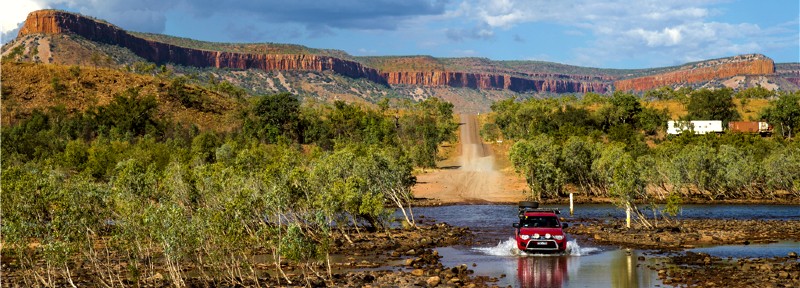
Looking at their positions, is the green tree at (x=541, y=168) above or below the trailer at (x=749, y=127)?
below

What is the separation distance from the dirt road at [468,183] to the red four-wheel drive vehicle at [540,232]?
54.3 meters

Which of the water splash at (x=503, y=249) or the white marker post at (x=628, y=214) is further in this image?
the white marker post at (x=628, y=214)

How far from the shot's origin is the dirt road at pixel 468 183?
105m

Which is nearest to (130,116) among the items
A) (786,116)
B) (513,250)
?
(513,250)

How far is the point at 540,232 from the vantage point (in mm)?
45719

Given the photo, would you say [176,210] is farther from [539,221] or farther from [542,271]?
[539,221]

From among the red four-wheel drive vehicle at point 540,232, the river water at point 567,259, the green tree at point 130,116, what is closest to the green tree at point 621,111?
the green tree at point 130,116

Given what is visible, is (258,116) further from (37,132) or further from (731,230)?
(731,230)

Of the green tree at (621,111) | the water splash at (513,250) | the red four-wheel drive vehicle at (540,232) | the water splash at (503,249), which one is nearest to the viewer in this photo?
the red four-wheel drive vehicle at (540,232)

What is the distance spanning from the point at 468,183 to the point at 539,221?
7304 centimetres

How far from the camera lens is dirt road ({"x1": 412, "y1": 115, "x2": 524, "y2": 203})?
105400 mm

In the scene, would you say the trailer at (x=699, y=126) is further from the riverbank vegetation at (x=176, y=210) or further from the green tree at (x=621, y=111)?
Answer: the riverbank vegetation at (x=176, y=210)

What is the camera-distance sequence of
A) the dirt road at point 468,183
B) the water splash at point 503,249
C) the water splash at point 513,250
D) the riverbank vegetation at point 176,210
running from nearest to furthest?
the riverbank vegetation at point 176,210, the water splash at point 513,250, the water splash at point 503,249, the dirt road at point 468,183

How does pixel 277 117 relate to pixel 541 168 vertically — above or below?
above
